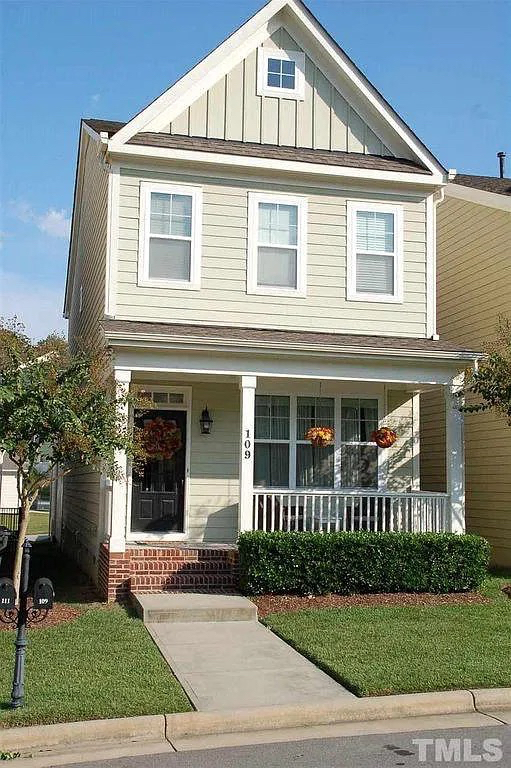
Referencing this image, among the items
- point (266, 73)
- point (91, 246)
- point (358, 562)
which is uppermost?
point (266, 73)

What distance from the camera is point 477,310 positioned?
1706 centimetres

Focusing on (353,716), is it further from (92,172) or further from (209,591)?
(92,172)

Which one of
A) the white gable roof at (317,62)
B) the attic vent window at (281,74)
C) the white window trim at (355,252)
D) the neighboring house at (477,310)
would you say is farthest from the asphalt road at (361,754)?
the attic vent window at (281,74)

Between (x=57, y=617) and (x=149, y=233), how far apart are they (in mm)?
6163

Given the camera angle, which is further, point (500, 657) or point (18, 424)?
point (18, 424)

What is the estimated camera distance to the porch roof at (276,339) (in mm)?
12031

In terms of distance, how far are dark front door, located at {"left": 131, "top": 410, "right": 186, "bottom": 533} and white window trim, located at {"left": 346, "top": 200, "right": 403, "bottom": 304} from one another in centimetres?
377

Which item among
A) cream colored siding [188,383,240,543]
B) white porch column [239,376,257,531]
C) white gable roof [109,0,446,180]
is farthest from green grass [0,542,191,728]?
white gable roof [109,0,446,180]

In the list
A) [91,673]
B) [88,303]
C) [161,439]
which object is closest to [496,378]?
[161,439]

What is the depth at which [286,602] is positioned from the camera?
11.3 m

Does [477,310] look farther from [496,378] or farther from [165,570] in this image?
[165,570]

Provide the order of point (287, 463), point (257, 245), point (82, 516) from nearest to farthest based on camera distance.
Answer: point (257, 245)
point (287, 463)
point (82, 516)

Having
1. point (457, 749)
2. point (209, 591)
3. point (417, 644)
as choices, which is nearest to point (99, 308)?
point (209, 591)

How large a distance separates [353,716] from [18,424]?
17.5 ft
